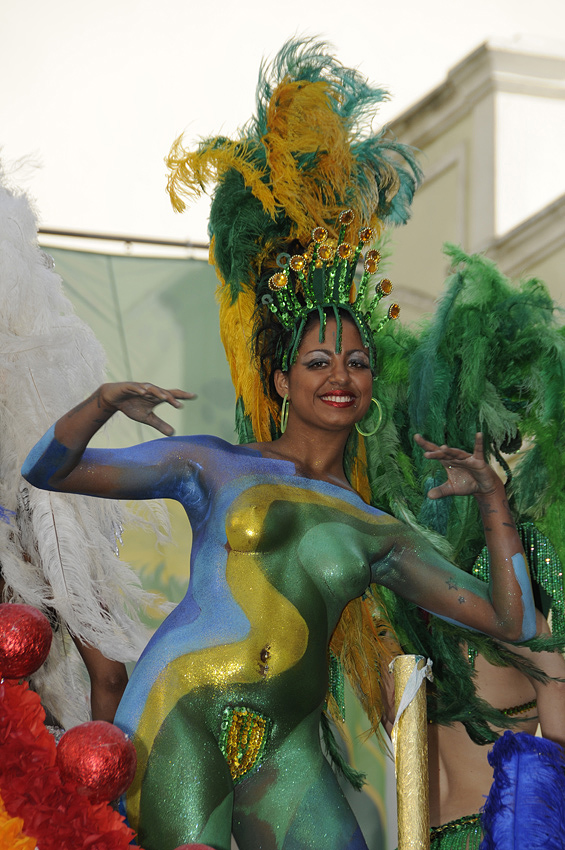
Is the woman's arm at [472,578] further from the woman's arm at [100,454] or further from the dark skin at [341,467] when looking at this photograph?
the woman's arm at [100,454]

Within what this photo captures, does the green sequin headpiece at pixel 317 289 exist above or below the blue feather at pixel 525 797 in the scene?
above

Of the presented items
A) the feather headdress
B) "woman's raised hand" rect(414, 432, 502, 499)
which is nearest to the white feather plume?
the feather headdress

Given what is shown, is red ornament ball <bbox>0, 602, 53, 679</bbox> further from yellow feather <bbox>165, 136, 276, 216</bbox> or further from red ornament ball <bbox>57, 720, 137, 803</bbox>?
yellow feather <bbox>165, 136, 276, 216</bbox>

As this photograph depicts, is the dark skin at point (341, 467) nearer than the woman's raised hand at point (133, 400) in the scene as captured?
No

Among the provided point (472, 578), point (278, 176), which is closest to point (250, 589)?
point (472, 578)

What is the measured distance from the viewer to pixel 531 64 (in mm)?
6207

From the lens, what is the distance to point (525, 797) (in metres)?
1.88

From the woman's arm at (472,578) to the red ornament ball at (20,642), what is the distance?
0.68 m

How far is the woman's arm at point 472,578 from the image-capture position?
2010 millimetres

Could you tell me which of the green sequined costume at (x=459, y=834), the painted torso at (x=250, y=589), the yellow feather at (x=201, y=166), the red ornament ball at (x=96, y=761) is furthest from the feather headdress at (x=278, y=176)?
the green sequined costume at (x=459, y=834)

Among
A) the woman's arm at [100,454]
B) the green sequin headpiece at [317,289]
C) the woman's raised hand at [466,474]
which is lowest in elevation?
the woman's raised hand at [466,474]

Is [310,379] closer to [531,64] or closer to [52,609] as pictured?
[52,609]

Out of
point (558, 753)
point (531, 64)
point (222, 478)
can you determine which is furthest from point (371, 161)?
point (531, 64)

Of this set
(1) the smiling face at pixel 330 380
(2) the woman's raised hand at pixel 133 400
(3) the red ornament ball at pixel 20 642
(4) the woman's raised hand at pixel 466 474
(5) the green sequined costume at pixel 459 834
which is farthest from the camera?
(5) the green sequined costume at pixel 459 834
